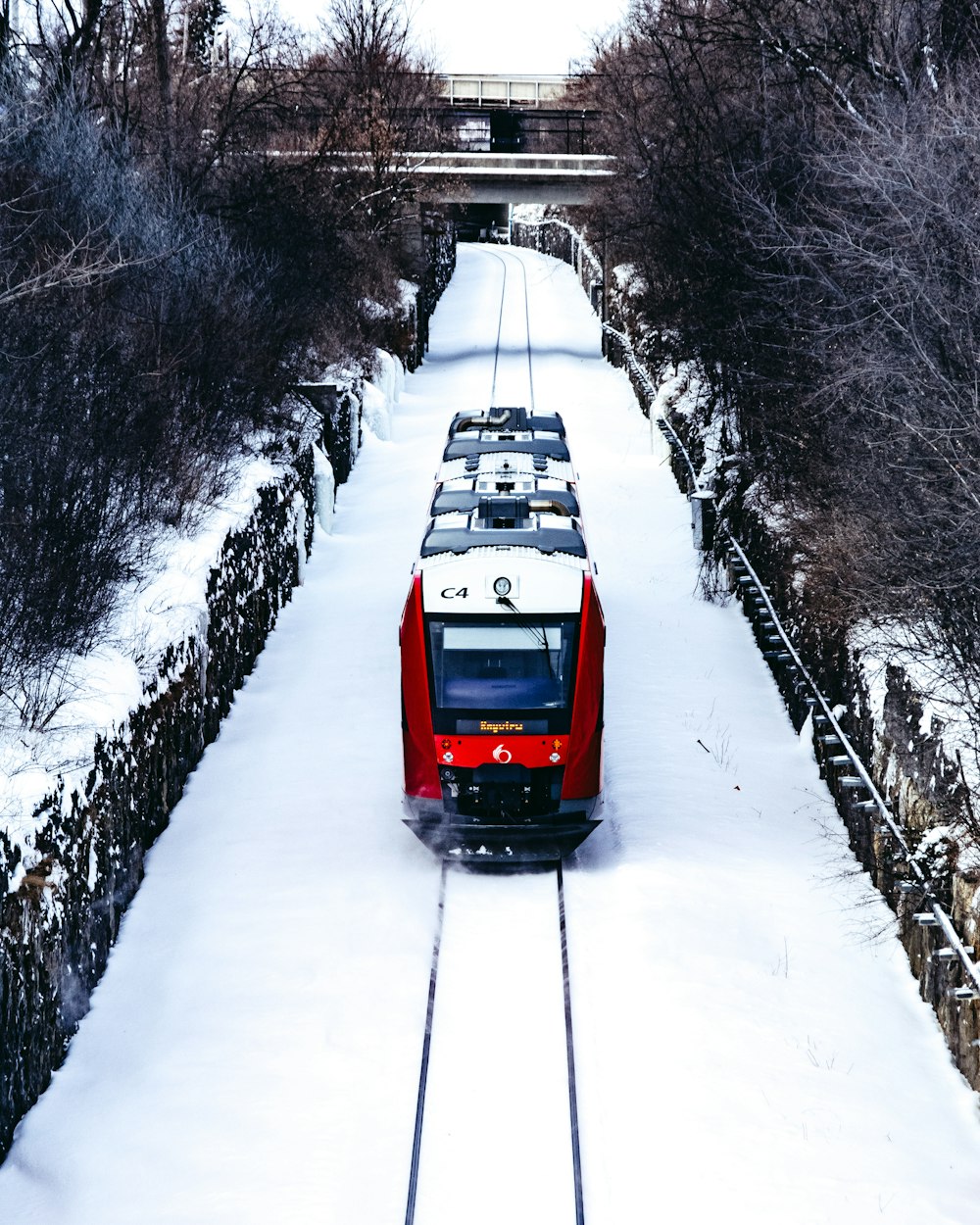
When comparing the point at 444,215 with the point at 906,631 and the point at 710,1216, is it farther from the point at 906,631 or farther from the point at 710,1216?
the point at 710,1216

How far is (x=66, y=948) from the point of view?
1107 cm

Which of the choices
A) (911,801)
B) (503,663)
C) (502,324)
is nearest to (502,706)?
(503,663)

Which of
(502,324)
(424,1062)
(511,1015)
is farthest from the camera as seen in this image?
(502,324)

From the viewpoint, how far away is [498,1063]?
10914 mm

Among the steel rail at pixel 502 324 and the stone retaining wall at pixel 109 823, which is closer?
the stone retaining wall at pixel 109 823

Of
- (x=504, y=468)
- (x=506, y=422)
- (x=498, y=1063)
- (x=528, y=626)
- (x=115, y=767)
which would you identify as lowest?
(x=498, y=1063)

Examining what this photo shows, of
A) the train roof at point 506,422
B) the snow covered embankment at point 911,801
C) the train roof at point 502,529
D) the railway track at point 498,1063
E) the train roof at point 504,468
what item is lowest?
the railway track at point 498,1063

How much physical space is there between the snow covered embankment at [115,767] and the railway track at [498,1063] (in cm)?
277

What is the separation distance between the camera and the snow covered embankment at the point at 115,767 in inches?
400

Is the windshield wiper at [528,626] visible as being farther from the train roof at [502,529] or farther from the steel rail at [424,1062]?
the steel rail at [424,1062]

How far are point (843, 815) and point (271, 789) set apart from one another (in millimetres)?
6034

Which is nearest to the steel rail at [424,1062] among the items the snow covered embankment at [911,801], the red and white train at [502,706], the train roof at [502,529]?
the red and white train at [502,706]

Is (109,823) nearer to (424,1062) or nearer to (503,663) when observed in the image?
(424,1062)

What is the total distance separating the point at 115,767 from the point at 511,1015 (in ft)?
13.3
